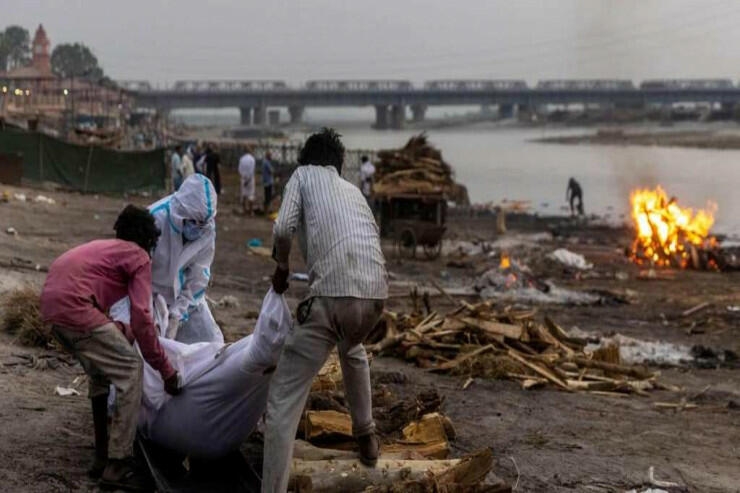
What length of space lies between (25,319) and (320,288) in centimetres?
492

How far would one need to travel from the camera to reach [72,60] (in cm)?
16038

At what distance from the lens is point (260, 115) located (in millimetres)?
138500

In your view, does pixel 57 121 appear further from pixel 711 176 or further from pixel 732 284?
pixel 732 284

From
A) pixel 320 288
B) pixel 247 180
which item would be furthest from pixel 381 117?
pixel 320 288

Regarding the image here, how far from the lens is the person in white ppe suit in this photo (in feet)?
24.3

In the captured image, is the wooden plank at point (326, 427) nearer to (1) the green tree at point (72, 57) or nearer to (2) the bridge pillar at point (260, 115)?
(2) the bridge pillar at point (260, 115)

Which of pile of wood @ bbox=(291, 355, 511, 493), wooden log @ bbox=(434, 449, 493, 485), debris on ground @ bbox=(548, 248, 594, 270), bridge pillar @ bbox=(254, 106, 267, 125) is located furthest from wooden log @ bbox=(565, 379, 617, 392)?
bridge pillar @ bbox=(254, 106, 267, 125)

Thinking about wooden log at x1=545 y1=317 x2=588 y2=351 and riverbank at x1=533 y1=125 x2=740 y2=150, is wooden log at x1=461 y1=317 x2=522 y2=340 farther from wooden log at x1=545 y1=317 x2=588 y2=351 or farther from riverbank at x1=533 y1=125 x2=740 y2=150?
riverbank at x1=533 y1=125 x2=740 y2=150

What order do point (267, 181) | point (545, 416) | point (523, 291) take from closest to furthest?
point (545, 416)
point (523, 291)
point (267, 181)

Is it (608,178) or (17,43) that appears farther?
(17,43)

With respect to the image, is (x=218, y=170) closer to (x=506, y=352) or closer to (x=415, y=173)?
(x=415, y=173)

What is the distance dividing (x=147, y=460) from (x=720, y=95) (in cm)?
13285

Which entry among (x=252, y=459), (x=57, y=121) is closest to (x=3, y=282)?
(x=252, y=459)

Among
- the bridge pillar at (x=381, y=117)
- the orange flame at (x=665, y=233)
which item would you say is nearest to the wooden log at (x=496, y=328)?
the orange flame at (x=665, y=233)
